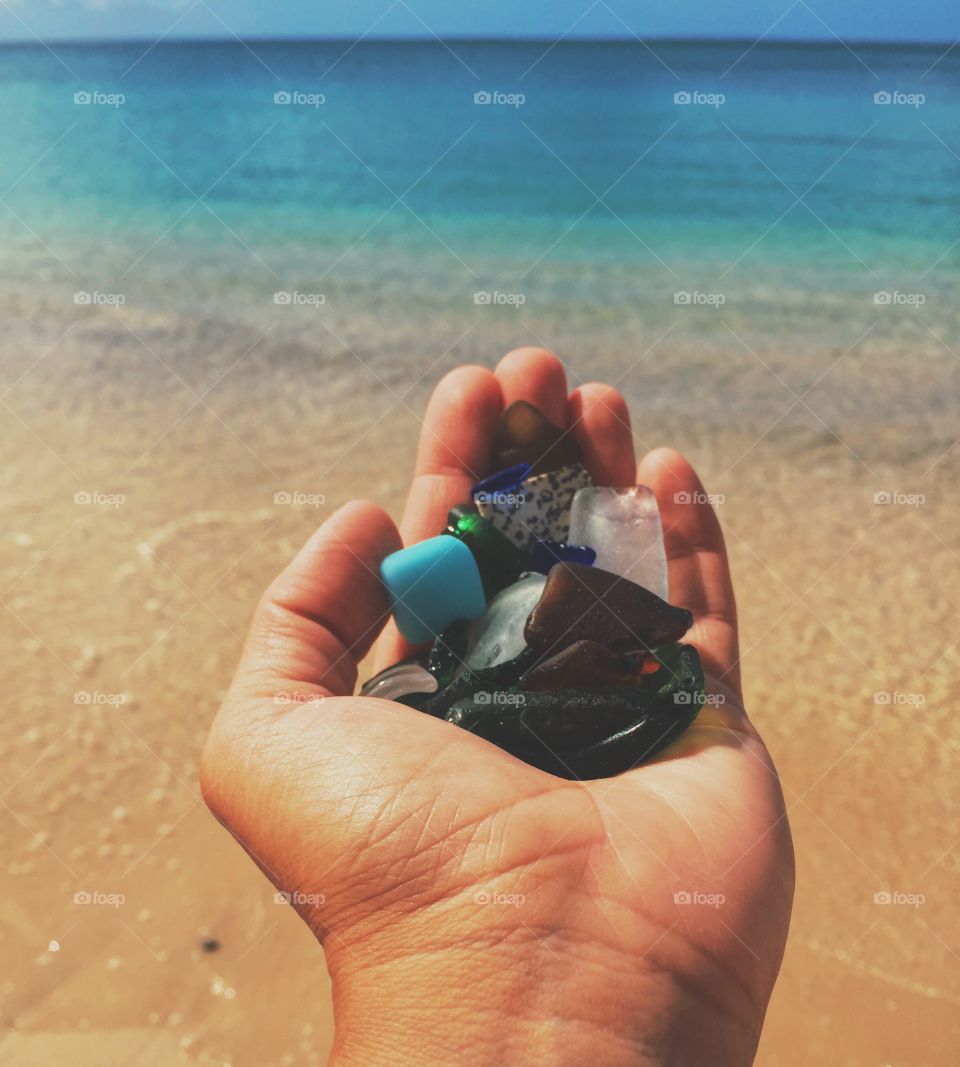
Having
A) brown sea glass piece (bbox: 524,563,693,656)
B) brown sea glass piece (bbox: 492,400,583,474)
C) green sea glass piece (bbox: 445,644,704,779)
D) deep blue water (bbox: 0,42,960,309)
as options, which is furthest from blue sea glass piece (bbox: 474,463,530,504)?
deep blue water (bbox: 0,42,960,309)

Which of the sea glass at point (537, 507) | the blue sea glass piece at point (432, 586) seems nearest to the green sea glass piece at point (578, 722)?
the blue sea glass piece at point (432, 586)

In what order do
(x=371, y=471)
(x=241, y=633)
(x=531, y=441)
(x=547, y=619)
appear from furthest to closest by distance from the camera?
(x=371, y=471)
(x=241, y=633)
(x=531, y=441)
(x=547, y=619)

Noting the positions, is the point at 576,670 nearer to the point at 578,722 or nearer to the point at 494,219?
the point at 578,722

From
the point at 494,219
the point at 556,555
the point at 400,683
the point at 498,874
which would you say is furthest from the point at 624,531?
the point at 494,219

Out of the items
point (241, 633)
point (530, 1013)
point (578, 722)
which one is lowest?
point (530, 1013)

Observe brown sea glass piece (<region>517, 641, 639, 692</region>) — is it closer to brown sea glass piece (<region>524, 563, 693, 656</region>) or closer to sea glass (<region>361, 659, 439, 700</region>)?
brown sea glass piece (<region>524, 563, 693, 656</region>)

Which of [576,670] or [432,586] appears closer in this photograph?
[576,670]

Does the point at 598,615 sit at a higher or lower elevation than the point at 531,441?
lower

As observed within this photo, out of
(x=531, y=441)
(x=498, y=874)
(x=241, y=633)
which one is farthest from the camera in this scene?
(x=241, y=633)
